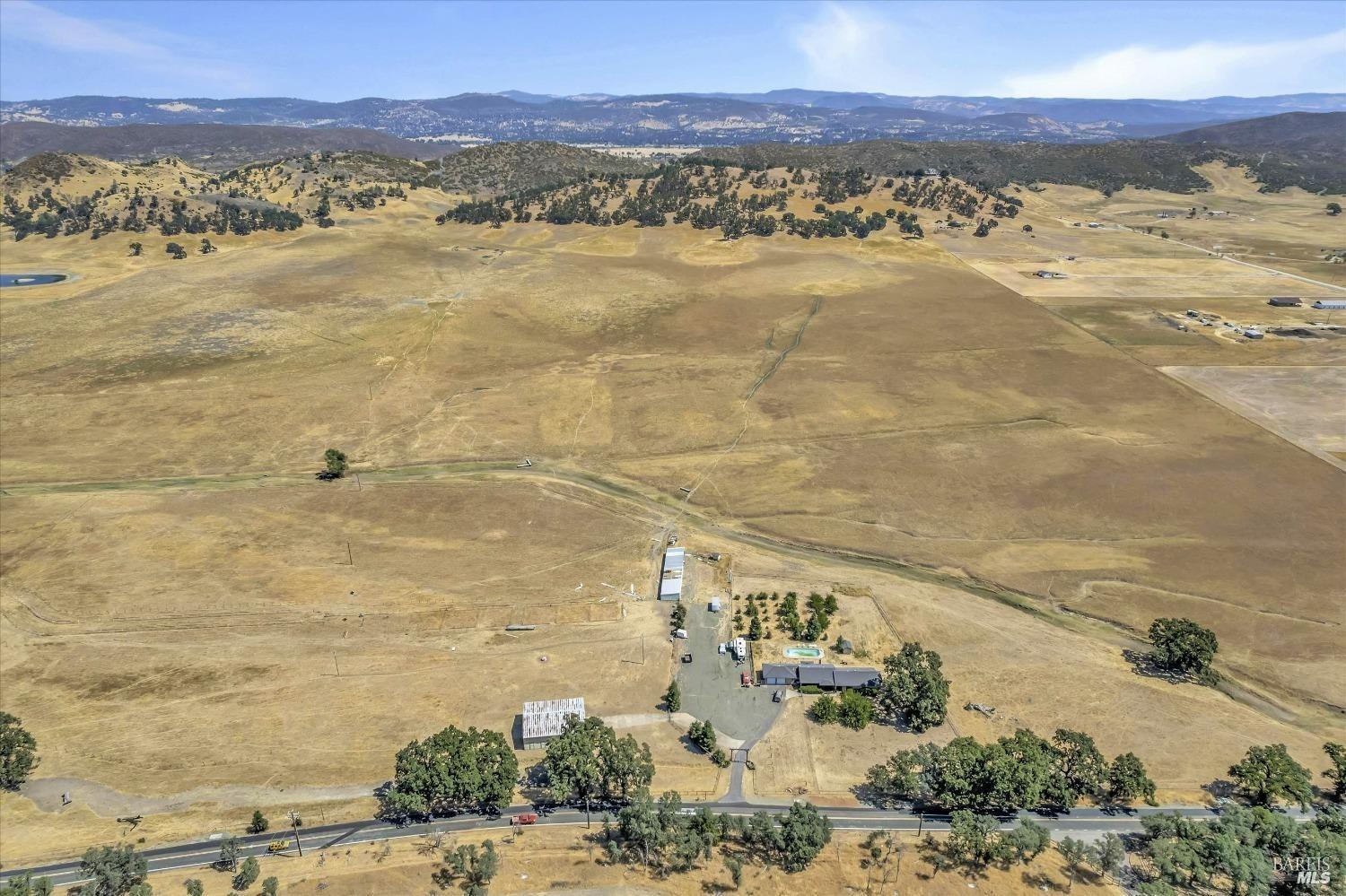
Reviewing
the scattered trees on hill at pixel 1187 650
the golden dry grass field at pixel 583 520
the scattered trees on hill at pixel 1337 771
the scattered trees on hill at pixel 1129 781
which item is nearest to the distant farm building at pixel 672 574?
the golden dry grass field at pixel 583 520

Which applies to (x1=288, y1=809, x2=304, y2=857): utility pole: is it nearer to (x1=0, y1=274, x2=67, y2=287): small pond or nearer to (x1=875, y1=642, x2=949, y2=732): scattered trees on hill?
(x1=875, y1=642, x2=949, y2=732): scattered trees on hill

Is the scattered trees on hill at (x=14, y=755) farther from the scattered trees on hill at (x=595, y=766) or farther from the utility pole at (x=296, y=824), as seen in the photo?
the scattered trees on hill at (x=595, y=766)

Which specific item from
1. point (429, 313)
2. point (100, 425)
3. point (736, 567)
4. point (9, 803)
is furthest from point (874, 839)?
point (429, 313)

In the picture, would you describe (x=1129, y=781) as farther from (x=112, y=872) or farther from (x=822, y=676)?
(x=112, y=872)

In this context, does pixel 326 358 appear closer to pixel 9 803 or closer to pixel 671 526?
pixel 671 526

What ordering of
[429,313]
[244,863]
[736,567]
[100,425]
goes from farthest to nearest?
[429,313]
[100,425]
[736,567]
[244,863]

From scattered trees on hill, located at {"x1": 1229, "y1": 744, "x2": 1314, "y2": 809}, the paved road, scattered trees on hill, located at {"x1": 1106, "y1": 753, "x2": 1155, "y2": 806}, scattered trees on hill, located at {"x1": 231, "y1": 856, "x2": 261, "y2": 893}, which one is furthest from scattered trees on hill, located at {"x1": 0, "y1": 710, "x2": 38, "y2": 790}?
scattered trees on hill, located at {"x1": 1229, "y1": 744, "x2": 1314, "y2": 809}
